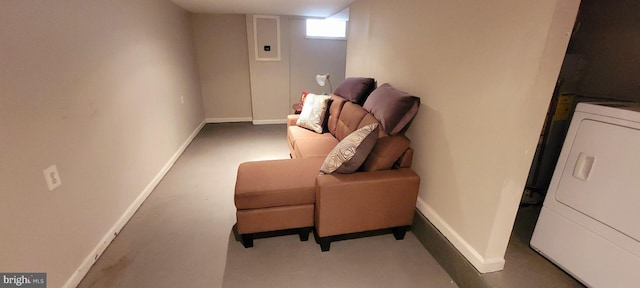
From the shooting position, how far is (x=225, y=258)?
1846 millimetres

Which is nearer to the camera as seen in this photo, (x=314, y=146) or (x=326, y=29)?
(x=314, y=146)

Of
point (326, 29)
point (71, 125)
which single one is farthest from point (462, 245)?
point (326, 29)

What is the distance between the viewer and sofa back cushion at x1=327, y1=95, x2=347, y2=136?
3.07 metres

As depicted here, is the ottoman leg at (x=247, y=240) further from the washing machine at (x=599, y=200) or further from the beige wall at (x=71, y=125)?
the washing machine at (x=599, y=200)

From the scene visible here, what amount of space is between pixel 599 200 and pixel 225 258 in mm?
2132

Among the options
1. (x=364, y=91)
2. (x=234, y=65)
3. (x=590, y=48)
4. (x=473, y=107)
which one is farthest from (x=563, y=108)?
(x=234, y=65)

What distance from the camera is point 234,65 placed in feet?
16.4

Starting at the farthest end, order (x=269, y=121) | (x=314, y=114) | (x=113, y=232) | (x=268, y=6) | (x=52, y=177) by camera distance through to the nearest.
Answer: (x=269, y=121) < (x=268, y=6) < (x=314, y=114) < (x=113, y=232) < (x=52, y=177)

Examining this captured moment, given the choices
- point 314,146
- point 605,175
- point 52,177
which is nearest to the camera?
point 605,175

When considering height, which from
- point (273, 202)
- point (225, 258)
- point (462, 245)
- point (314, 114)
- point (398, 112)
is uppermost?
point (398, 112)

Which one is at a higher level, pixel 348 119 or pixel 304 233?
pixel 348 119

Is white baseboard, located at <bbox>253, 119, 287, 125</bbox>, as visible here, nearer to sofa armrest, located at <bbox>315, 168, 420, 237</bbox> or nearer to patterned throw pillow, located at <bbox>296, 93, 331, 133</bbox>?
patterned throw pillow, located at <bbox>296, 93, 331, 133</bbox>

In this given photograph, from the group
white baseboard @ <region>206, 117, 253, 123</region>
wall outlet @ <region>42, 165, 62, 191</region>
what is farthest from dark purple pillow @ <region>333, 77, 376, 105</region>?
white baseboard @ <region>206, 117, 253, 123</region>

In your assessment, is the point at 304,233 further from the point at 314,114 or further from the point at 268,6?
the point at 268,6
